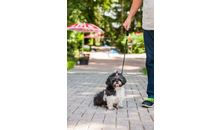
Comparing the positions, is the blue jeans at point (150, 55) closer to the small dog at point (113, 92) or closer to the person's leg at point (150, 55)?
the person's leg at point (150, 55)

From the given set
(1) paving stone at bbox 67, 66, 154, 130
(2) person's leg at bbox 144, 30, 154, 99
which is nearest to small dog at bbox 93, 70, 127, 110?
(1) paving stone at bbox 67, 66, 154, 130

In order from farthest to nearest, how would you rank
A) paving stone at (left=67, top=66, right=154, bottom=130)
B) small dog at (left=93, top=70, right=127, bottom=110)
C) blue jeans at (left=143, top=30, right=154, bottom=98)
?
1. blue jeans at (left=143, top=30, right=154, bottom=98)
2. small dog at (left=93, top=70, right=127, bottom=110)
3. paving stone at (left=67, top=66, right=154, bottom=130)

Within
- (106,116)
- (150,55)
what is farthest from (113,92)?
(150,55)

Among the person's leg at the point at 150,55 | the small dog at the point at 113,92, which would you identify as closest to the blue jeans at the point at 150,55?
the person's leg at the point at 150,55

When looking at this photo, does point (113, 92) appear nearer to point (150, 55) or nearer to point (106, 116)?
point (106, 116)

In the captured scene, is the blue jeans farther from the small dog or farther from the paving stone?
the small dog

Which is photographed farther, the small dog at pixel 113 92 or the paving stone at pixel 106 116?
the small dog at pixel 113 92

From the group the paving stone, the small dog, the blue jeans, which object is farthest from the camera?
the blue jeans
